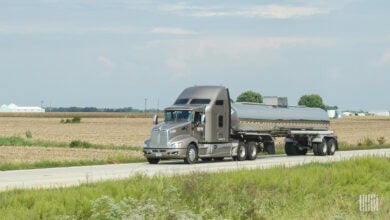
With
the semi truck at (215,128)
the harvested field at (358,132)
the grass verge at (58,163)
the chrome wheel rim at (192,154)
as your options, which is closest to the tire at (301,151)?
the semi truck at (215,128)

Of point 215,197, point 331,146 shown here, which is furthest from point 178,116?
point 215,197

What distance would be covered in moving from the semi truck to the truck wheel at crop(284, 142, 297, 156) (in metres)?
1.56

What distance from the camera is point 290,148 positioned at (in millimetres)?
45812

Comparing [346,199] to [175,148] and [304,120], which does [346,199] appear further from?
[304,120]

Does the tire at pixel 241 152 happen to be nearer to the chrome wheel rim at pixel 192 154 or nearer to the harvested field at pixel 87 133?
the chrome wheel rim at pixel 192 154

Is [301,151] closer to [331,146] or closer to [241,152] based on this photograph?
[331,146]

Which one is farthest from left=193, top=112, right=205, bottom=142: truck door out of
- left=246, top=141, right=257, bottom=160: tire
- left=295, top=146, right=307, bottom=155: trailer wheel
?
left=295, top=146, right=307, bottom=155: trailer wheel

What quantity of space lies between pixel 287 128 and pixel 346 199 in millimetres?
22361

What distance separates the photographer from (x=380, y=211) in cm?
1797

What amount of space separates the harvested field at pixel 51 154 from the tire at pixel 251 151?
18.6 ft

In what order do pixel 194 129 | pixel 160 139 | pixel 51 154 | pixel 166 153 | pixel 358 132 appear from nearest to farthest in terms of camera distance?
pixel 166 153 → pixel 160 139 → pixel 194 129 → pixel 51 154 → pixel 358 132

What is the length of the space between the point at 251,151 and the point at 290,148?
7.01m

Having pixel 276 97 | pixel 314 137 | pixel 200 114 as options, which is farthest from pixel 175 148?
pixel 314 137

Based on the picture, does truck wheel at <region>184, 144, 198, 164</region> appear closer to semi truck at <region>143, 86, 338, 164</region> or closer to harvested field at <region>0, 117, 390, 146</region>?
semi truck at <region>143, 86, 338, 164</region>
